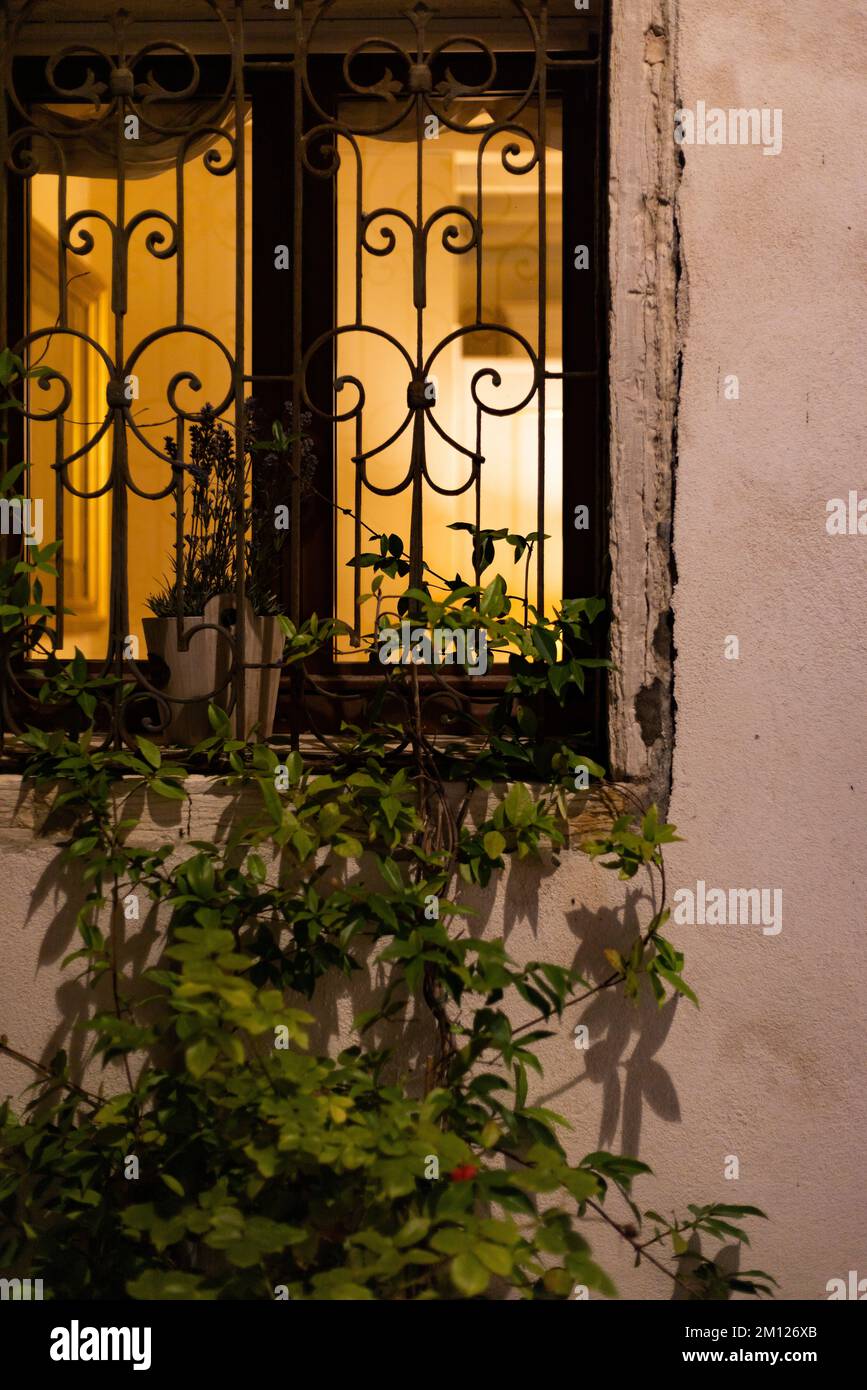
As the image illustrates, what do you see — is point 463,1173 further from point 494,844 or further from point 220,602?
point 220,602

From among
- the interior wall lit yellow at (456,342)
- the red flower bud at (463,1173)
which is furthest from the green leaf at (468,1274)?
the interior wall lit yellow at (456,342)

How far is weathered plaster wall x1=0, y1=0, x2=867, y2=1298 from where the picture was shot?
2129 millimetres

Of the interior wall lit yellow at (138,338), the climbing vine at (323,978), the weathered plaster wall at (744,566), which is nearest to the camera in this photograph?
the climbing vine at (323,978)

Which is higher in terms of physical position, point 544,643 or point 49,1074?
point 544,643

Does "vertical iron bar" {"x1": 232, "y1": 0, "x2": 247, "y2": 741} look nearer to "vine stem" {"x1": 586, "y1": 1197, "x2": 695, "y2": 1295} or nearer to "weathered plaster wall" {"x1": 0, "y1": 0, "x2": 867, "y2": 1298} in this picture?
"weathered plaster wall" {"x1": 0, "y1": 0, "x2": 867, "y2": 1298}

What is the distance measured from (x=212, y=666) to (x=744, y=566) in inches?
44.0

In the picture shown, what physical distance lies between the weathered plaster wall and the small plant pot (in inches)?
9.1

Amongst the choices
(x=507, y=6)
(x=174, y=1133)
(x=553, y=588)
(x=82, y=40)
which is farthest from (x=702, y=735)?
(x=82, y=40)

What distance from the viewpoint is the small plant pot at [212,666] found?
7.37 feet

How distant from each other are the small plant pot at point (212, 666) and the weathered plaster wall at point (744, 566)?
0.23 m

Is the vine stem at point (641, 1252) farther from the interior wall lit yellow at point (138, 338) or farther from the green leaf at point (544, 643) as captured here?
the interior wall lit yellow at point (138, 338)

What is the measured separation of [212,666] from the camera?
2.26 m

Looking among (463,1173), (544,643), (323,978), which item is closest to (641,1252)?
(463,1173)
